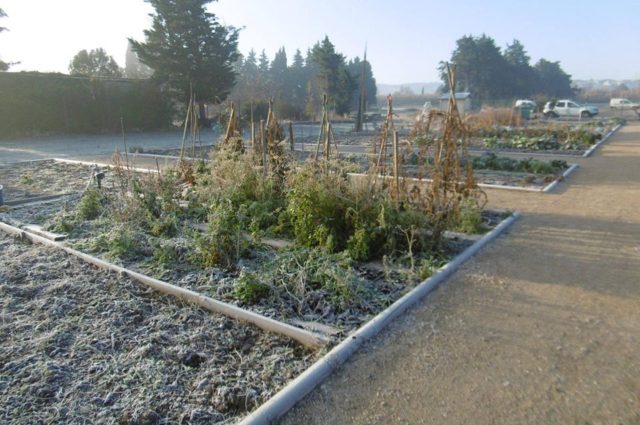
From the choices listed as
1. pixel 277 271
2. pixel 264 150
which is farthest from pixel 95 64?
pixel 277 271

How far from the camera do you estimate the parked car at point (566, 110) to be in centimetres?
3293

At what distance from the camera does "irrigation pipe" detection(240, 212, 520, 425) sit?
2.25m

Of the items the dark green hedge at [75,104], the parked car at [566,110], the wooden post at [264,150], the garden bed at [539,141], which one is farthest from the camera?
the parked car at [566,110]

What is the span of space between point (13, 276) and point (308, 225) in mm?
2673

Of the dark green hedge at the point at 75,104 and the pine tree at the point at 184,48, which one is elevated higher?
the pine tree at the point at 184,48

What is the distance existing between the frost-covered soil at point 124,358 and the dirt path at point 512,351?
1.42 ft

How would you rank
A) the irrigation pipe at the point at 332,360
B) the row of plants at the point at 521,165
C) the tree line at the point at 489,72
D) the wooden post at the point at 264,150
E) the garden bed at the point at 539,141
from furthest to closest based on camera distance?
the tree line at the point at 489,72 < the garden bed at the point at 539,141 < the row of plants at the point at 521,165 < the wooden post at the point at 264,150 < the irrigation pipe at the point at 332,360

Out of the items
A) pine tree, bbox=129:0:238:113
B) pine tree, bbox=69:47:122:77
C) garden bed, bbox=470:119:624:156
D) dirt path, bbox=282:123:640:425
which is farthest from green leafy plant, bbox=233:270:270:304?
pine tree, bbox=69:47:122:77

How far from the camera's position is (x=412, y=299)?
138 inches

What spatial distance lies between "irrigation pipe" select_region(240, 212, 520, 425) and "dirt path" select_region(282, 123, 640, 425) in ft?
0.19

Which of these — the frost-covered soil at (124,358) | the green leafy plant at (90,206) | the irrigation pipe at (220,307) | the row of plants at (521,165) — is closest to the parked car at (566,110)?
the row of plants at (521,165)

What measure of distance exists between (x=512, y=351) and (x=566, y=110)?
121 feet

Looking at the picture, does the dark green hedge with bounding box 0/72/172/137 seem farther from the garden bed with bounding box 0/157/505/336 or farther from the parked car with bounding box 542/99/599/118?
the parked car with bounding box 542/99/599/118

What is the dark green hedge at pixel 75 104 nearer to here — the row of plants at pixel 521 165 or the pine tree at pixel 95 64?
the pine tree at pixel 95 64
